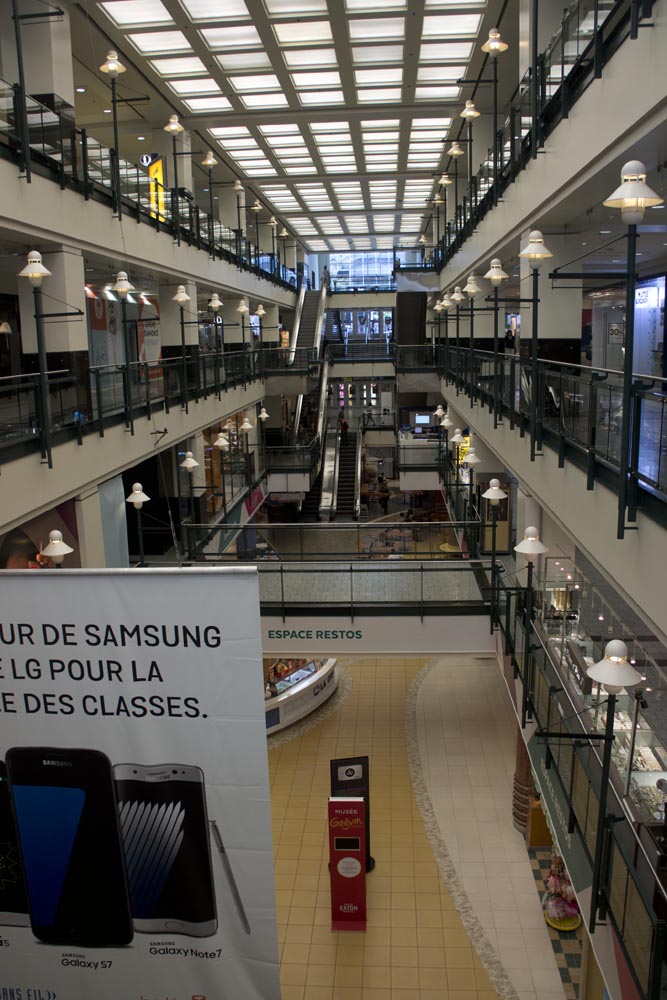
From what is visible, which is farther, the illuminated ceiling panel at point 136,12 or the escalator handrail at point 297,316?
the escalator handrail at point 297,316

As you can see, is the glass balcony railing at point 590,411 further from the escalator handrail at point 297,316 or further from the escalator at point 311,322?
the escalator handrail at point 297,316

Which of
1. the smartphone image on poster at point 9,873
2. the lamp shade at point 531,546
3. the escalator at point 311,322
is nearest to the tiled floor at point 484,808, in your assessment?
the lamp shade at point 531,546

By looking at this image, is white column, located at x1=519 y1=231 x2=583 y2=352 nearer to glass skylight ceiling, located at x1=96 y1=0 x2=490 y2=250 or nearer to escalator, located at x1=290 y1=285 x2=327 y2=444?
glass skylight ceiling, located at x1=96 y1=0 x2=490 y2=250

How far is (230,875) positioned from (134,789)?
507 millimetres

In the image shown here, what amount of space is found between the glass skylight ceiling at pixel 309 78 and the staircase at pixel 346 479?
34.7ft

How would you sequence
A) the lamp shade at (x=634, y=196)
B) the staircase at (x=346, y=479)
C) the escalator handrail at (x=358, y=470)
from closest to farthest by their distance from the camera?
the lamp shade at (x=634, y=196)
the escalator handrail at (x=358, y=470)
the staircase at (x=346, y=479)

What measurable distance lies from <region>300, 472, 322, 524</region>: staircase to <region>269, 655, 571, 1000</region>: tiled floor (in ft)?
47.8

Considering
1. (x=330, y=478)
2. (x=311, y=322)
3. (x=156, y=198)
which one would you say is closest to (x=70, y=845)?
(x=156, y=198)

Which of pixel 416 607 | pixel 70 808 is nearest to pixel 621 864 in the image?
pixel 70 808

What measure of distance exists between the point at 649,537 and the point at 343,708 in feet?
35.3

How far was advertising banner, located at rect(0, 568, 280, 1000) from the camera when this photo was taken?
302cm

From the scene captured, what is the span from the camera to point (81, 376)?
10.5 meters

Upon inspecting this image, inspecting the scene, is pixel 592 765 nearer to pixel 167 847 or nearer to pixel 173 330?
pixel 167 847

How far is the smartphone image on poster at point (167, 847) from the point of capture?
3115 millimetres
